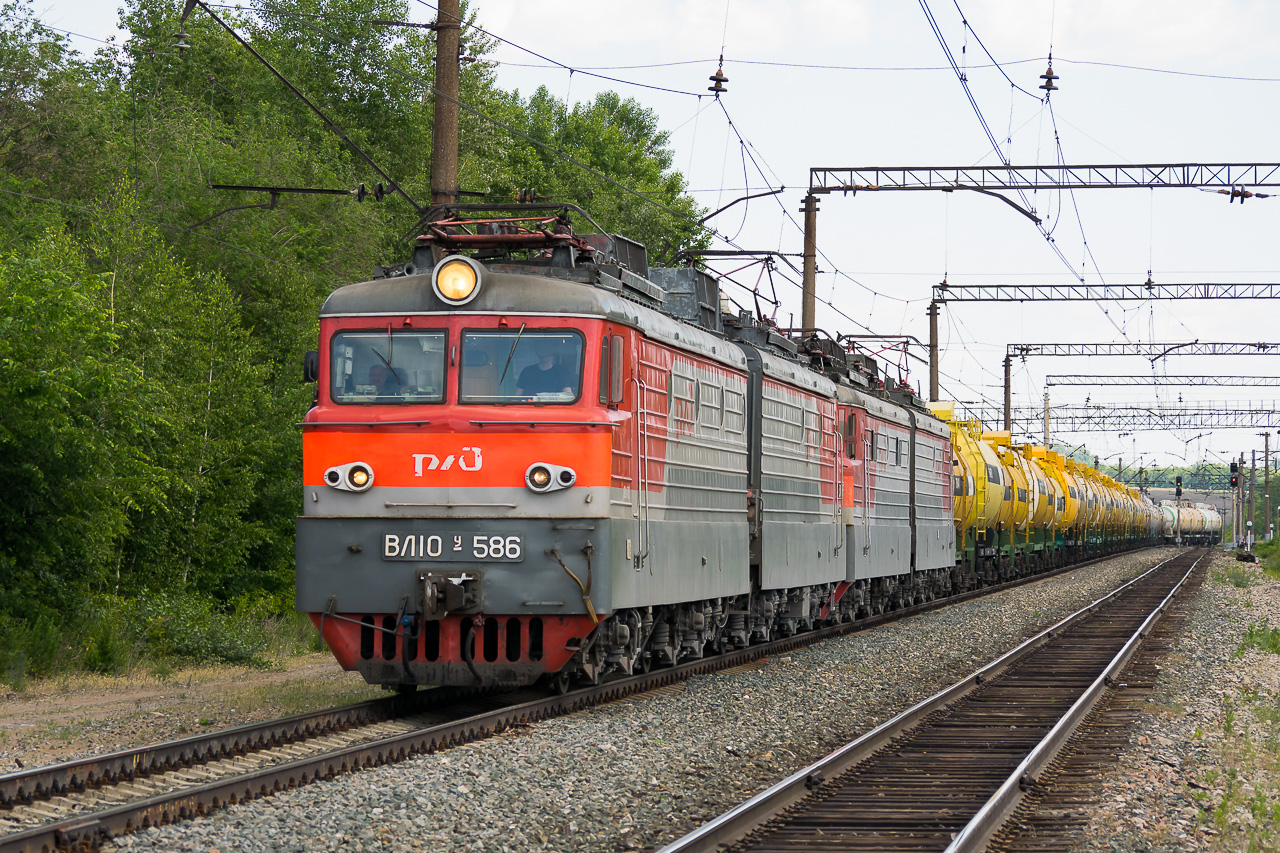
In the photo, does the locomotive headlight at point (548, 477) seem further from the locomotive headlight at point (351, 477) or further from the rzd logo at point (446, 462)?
the locomotive headlight at point (351, 477)

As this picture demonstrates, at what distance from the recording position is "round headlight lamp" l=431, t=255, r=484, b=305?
38.9ft

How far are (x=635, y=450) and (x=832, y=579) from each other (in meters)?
8.90

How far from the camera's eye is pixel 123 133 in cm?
3288

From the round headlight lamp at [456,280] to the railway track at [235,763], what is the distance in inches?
134

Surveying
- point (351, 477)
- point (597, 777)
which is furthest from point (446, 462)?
point (597, 777)

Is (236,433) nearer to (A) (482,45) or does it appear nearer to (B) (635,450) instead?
(B) (635,450)

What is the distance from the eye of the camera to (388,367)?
1192cm

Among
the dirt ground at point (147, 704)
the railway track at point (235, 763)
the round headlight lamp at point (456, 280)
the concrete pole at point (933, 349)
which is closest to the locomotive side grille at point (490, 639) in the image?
the railway track at point (235, 763)

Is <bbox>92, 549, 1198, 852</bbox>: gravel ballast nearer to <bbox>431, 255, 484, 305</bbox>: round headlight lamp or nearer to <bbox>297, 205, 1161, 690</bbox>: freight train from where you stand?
<bbox>297, 205, 1161, 690</bbox>: freight train

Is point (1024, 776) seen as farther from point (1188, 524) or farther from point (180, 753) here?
point (1188, 524)

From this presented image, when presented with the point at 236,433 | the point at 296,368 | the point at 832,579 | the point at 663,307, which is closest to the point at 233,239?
the point at 296,368


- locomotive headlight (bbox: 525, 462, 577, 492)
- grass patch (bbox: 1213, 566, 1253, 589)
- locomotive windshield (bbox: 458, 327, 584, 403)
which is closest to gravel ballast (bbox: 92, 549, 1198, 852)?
locomotive headlight (bbox: 525, 462, 577, 492)

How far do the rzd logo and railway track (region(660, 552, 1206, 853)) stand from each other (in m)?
3.64

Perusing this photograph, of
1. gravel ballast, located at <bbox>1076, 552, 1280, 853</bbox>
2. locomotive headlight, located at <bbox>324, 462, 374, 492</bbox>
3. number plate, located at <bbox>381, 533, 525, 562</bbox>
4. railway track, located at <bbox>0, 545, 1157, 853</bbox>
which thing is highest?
locomotive headlight, located at <bbox>324, 462, 374, 492</bbox>
